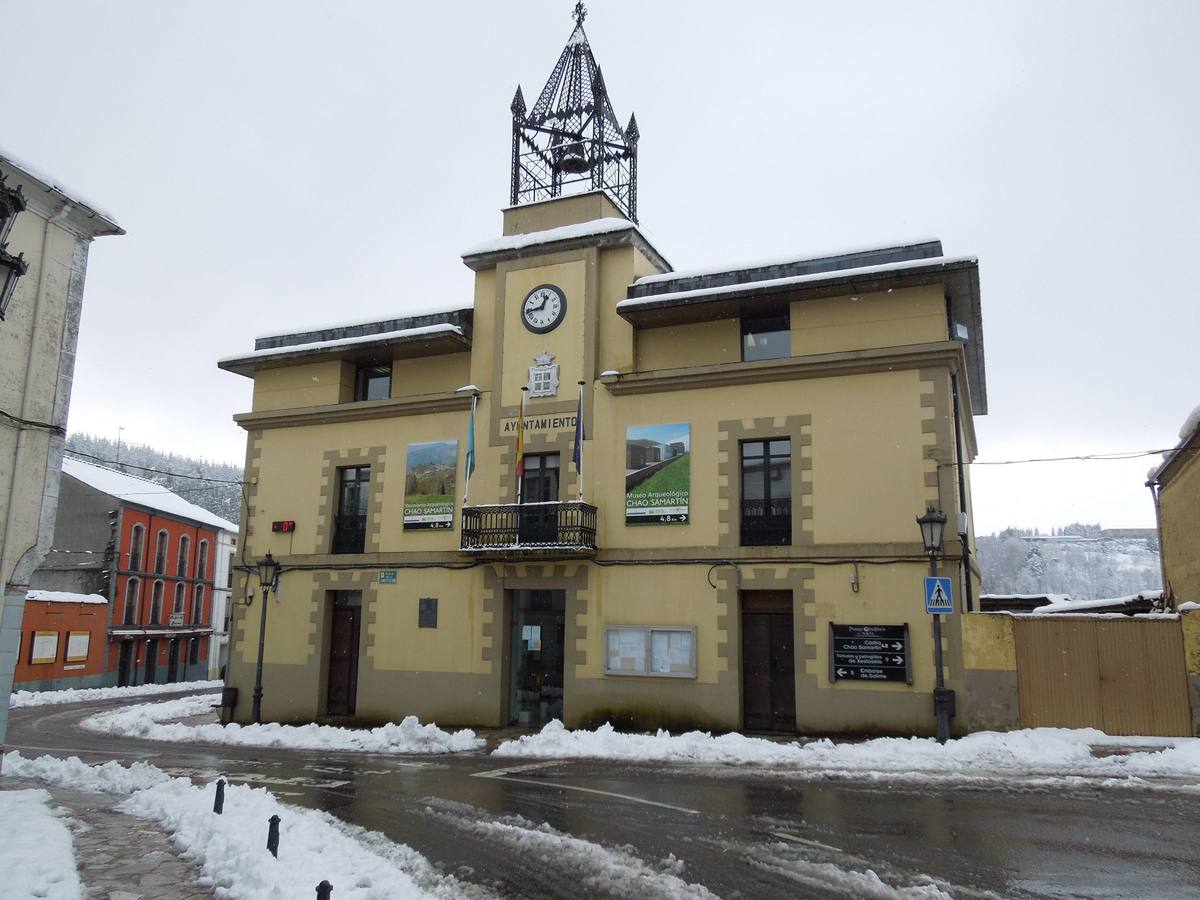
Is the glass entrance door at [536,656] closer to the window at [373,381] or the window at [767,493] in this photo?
the window at [767,493]

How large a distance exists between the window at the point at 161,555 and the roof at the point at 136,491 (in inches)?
52.2

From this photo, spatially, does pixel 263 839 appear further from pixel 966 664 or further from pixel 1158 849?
pixel 966 664

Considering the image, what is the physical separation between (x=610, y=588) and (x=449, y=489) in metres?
5.02

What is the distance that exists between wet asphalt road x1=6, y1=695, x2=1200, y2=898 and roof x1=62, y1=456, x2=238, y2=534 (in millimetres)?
34310

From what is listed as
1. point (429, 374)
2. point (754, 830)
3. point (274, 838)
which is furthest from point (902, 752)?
point (429, 374)

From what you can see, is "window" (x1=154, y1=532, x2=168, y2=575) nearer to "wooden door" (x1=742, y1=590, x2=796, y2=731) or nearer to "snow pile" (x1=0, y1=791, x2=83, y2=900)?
"wooden door" (x1=742, y1=590, x2=796, y2=731)

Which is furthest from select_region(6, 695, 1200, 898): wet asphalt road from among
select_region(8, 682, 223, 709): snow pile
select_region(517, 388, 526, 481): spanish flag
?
select_region(8, 682, 223, 709): snow pile

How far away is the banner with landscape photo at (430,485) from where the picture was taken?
73.4ft

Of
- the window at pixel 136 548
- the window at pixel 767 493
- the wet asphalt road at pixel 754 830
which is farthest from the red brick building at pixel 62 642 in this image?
the window at pixel 767 493

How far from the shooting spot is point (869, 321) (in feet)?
62.8

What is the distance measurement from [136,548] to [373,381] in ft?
86.9

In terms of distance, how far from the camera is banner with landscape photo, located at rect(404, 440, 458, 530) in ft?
Result: 73.4

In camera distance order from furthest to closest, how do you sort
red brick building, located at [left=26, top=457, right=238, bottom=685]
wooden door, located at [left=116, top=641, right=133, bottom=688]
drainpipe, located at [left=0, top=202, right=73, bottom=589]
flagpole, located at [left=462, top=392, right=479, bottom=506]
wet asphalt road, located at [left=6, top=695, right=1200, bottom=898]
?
wooden door, located at [left=116, top=641, right=133, bottom=688] < red brick building, located at [left=26, top=457, right=238, bottom=685] < flagpole, located at [left=462, top=392, right=479, bottom=506] < drainpipe, located at [left=0, top=202, right=73, bottom=589] < wet asphalt road, located at [left=6, top=695, right=1200, bottom=898]

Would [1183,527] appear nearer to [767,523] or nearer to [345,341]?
[767,523]
